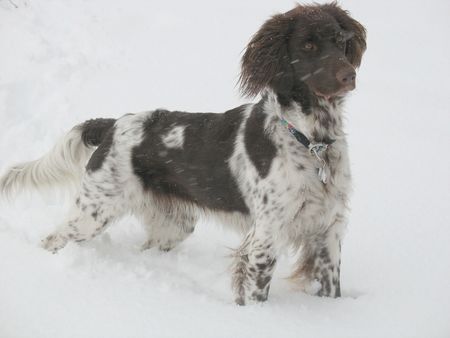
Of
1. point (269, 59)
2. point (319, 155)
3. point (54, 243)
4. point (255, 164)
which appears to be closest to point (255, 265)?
point (255, 164)

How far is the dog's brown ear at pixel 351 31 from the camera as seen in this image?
3.25 meters

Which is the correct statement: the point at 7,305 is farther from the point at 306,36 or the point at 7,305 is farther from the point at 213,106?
the point at 213,106

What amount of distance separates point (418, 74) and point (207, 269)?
170 inches

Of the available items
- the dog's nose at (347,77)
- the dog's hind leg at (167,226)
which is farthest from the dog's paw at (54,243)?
the dog's nose at (347,77)

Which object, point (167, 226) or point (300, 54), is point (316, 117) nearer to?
point (300, 54)

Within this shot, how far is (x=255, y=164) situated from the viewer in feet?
10.5

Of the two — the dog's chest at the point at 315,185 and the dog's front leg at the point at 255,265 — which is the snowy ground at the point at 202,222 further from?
the dog's chest at the point at 315,185

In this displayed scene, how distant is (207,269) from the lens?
12.6 feet

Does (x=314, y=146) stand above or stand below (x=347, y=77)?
below

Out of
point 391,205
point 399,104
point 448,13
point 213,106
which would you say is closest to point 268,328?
point 391,205

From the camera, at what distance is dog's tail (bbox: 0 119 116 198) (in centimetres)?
393

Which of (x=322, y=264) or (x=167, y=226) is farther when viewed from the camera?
(x=167, y=226)

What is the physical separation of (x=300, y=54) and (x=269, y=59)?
179 mm

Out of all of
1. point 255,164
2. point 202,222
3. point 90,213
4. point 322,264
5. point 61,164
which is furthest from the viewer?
point 202,222
